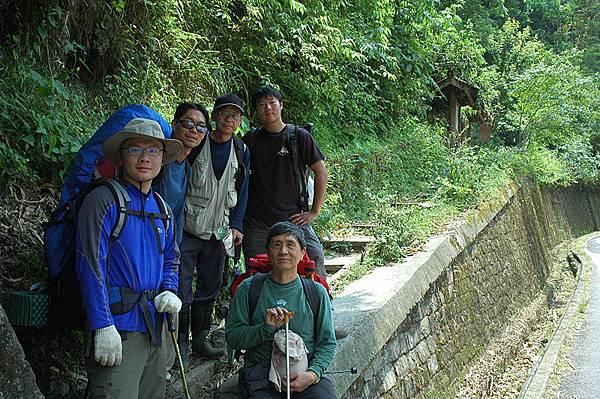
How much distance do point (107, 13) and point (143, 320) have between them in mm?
3830

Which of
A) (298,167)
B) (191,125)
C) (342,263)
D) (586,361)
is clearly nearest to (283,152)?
(298,167)

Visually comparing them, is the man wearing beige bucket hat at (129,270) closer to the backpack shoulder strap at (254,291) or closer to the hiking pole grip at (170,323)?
the hiking pole grip at (170,323)

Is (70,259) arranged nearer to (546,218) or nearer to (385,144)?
(385,144)

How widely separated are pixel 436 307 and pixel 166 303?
540cm

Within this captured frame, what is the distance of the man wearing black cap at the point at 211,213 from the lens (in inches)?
149

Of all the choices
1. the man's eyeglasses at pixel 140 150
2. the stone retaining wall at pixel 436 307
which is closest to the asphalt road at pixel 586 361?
the stone retaining wall at pixel 436 307

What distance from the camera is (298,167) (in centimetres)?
418

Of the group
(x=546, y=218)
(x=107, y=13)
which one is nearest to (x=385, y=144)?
(x=107, y=13)

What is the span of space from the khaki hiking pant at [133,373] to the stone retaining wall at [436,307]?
1.60 metres

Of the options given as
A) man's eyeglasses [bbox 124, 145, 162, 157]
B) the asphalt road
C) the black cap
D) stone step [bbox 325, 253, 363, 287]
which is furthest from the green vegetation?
the asphalt road

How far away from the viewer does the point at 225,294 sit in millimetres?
5184

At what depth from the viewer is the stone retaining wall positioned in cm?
508

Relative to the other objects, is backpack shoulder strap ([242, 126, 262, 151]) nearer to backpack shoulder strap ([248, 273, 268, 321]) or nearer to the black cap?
the black cap

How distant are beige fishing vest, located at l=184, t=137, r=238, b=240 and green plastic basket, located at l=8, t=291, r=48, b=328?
1.22 meters
